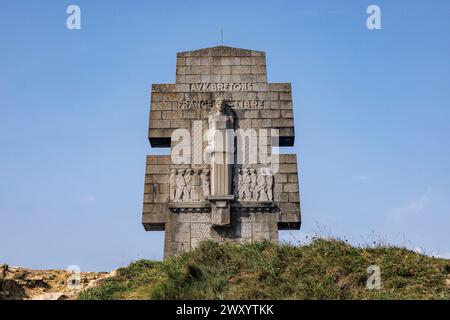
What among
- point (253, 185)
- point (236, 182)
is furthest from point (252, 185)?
point (236, 182)

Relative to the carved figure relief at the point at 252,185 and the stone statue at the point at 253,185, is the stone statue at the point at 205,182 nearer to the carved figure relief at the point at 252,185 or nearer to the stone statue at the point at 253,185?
the carved figure relief at the point at 252,185

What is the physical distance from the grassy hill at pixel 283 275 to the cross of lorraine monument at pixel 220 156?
1622mm

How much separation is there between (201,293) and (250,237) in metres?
4.43

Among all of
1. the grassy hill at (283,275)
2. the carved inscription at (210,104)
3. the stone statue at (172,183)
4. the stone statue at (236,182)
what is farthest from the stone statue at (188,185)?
the grassy hill at (283,275)

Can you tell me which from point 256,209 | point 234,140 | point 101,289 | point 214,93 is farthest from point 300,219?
point 101,289

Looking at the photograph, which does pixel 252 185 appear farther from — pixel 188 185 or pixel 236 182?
pixel 188 185

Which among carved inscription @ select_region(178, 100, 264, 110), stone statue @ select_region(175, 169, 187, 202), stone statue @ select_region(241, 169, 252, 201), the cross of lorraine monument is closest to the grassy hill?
the cross of lorraine monument

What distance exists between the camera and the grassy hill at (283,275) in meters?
13.1

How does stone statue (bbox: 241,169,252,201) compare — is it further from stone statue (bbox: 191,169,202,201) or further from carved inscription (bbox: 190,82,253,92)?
carved inscription (bbox: 190,82,253,92)

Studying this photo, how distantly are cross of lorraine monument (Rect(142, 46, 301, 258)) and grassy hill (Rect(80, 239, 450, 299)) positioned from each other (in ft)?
5.32

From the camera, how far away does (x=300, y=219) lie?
58.0 ft

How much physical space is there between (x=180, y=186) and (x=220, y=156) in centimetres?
127

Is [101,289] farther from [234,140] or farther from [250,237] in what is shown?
[234,140]

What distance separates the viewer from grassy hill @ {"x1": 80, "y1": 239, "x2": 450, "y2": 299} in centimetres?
1314
